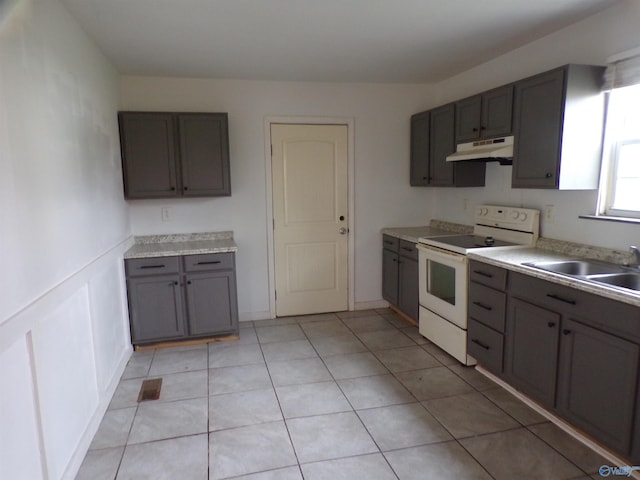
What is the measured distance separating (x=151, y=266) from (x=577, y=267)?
3188mm

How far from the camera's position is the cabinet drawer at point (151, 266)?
11.4 feet

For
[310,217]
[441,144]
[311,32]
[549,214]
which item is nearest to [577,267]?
[549,214]

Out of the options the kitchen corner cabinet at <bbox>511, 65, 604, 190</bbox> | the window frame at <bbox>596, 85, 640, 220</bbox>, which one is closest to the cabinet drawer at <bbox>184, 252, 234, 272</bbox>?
the kitchen corner cabinet at <bbox>511, 65, 604, 190</bbox>

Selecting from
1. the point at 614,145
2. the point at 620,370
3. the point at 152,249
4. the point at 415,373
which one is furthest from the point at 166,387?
the point at 614,145

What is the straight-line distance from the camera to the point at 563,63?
2.83 meters

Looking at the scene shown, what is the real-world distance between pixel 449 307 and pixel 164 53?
299 cm

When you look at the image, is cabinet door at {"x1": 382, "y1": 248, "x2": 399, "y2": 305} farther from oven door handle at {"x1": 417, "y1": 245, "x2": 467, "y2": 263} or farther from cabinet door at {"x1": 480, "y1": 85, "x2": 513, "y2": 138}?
cabinet door at {"x1": 480, "y1": 85, "x2": 513, "y2": 138}

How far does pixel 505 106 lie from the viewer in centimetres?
298

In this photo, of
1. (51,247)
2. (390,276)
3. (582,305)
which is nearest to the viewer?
(51,247)

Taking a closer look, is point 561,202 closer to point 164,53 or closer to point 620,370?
point 620,370

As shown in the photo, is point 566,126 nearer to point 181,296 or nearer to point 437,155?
point 437,155

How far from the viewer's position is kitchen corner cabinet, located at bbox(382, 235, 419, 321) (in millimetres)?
3879

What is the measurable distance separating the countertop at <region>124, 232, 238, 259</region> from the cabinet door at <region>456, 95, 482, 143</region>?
220 centimetres

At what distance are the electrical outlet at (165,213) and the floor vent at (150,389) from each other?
155 centimetres
